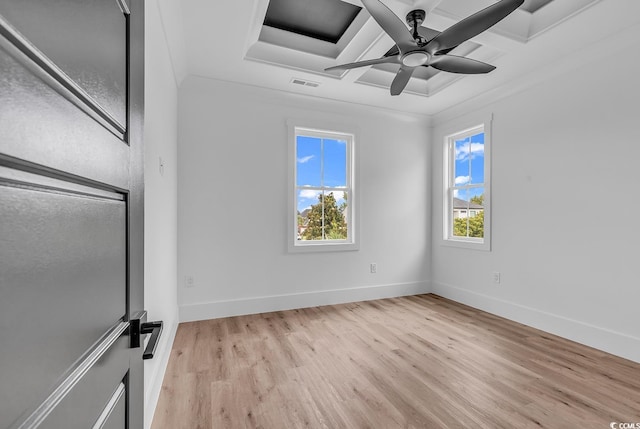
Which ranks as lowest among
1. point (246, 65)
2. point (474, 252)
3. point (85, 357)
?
point (474, 252)

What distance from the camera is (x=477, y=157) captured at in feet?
13.4

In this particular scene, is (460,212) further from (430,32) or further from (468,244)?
(430,32)

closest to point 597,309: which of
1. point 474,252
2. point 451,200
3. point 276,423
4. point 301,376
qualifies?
point 474,252

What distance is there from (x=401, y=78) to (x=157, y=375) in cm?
292

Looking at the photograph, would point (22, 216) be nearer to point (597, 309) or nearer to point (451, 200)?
point (597, 309)

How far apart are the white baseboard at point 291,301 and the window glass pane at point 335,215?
0.75 meters

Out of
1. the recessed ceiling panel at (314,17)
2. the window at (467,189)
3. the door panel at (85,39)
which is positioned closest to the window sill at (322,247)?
the window at (467,189)

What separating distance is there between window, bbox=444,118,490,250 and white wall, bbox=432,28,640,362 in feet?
0.45

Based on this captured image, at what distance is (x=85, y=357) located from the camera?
0.53 metres

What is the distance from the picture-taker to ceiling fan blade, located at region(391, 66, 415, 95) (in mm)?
2550

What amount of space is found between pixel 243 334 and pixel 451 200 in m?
3.32

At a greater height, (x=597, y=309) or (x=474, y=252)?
(x=474, y=252)

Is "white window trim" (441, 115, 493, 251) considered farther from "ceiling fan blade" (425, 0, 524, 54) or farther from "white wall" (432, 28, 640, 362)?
"ceiling fan blade" (425, 0, 524, 54)

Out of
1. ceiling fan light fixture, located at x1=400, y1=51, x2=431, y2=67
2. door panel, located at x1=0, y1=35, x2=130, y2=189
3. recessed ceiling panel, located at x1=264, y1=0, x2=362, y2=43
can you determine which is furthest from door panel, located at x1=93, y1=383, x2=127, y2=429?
recessed ceiling panel, located at x1=264, y1=0, x2=362, y2=43
